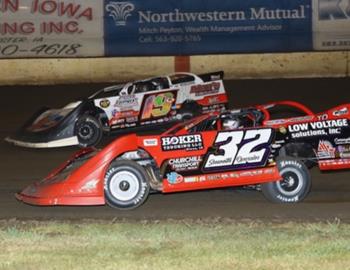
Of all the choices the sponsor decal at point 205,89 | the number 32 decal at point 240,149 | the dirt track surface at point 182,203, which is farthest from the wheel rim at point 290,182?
the sponsor decal at point 205,89

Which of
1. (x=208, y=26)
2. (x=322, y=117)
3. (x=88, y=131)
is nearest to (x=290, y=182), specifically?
(x=322, y=117)

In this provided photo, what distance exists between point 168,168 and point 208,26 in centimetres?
1156

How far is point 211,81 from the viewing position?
567 inches

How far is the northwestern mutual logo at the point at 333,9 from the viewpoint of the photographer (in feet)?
64.8

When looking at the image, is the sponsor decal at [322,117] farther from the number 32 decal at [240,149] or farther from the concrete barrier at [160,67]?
the concrete barrier at [160,67]

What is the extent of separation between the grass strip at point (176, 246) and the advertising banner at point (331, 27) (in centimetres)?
1259

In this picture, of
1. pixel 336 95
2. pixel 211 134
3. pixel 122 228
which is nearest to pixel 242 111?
pixel 211 134

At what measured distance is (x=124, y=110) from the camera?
13711mm

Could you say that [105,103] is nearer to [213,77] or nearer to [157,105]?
[157,105]

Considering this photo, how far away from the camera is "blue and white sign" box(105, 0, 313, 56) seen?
19.7 meters

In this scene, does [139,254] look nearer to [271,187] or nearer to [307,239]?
[307,239]

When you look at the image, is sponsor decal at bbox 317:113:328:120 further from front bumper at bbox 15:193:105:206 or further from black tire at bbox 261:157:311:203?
front bumper at bbox 15:193:105:206

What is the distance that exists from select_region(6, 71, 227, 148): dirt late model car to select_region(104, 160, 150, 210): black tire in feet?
14.4

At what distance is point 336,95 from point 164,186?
9.79m
